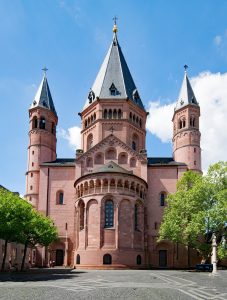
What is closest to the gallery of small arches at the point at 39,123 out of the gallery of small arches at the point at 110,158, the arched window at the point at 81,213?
the gallery of small arches at the point at 110,158

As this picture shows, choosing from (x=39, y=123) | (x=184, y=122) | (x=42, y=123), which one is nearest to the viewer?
(x=184, y=122)

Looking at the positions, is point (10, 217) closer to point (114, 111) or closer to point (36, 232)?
point (36, 232)

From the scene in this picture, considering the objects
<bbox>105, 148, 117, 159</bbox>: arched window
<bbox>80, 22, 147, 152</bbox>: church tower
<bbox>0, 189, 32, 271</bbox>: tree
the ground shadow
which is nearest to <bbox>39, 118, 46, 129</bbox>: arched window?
<bbox>80, 22, 147, 152</bbox>: church tower

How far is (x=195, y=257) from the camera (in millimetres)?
68250

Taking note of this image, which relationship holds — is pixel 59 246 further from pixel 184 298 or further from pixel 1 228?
→ pixel 184 298

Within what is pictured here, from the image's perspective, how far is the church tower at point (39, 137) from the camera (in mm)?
75625

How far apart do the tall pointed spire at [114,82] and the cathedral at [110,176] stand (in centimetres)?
18

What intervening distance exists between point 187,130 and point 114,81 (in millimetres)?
16447

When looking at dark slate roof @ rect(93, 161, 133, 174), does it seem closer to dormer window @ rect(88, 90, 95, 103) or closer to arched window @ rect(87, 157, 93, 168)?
arched window @ rect(87, 157, 93, 168)

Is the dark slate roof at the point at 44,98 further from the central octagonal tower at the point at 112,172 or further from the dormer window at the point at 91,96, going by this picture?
the dormer window at the point at 91,96

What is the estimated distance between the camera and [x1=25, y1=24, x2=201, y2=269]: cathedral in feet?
204

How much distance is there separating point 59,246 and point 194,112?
3353cm

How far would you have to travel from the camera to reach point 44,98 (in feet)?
267

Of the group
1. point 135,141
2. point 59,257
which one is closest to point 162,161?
point 135,141
